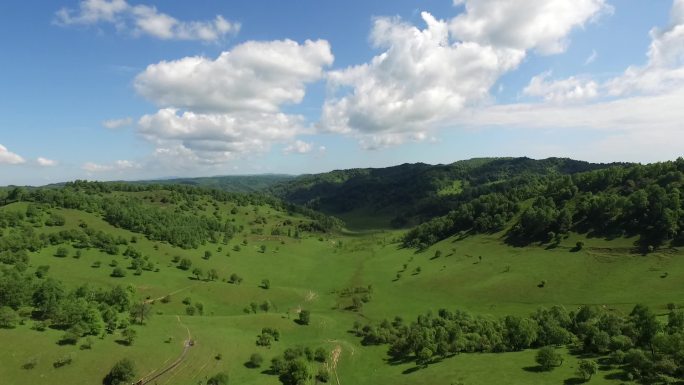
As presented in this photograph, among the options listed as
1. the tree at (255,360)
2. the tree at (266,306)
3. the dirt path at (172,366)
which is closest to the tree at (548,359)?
the tree at (255,360)

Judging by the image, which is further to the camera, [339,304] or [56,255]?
[56,255]

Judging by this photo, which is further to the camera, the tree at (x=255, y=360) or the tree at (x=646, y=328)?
the tree at (x=255, y=360)

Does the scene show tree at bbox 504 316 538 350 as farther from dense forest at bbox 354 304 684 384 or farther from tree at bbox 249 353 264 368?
tree at bbox 249 353 264 368

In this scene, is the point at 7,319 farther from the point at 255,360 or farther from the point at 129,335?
the point at 255,360

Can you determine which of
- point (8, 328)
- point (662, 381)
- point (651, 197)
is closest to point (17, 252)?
point (8, 328)

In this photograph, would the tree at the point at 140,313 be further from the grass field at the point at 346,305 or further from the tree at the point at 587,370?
the tree at the point at 587,370

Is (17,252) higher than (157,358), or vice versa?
(17,252)

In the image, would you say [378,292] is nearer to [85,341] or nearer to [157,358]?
[157,358]
